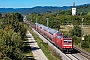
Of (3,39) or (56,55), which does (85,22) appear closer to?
(56,55)

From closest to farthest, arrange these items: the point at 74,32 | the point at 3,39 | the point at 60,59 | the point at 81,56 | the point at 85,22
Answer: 1. the point at 3,39
2. the point at 60,59
3. the point at 81,56
4. the point at 74,32
5. the point at 85,22

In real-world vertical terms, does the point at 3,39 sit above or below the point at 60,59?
above

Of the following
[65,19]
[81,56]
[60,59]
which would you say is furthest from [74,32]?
[65,19]

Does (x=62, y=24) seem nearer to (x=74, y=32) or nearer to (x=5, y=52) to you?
(x=74, y=32)

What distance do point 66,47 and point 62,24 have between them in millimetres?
100454

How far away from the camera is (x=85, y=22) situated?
434 feet

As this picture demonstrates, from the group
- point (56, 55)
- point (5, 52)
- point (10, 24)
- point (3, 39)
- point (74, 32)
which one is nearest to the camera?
point (5, 52)

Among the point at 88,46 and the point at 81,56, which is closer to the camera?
the point at 81,56

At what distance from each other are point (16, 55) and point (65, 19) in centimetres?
11884

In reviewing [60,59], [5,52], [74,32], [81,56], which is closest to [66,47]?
[81,56]

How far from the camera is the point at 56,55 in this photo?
128 ft

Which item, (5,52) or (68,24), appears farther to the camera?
(68,24)

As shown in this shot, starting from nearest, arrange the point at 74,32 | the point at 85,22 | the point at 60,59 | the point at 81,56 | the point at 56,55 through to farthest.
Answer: the point at 60,59 → the point at 56,55 → the point at 81,56 → the point at 74,32 → the point at 85,22

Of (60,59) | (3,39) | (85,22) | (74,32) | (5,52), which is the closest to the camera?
(5,52)
